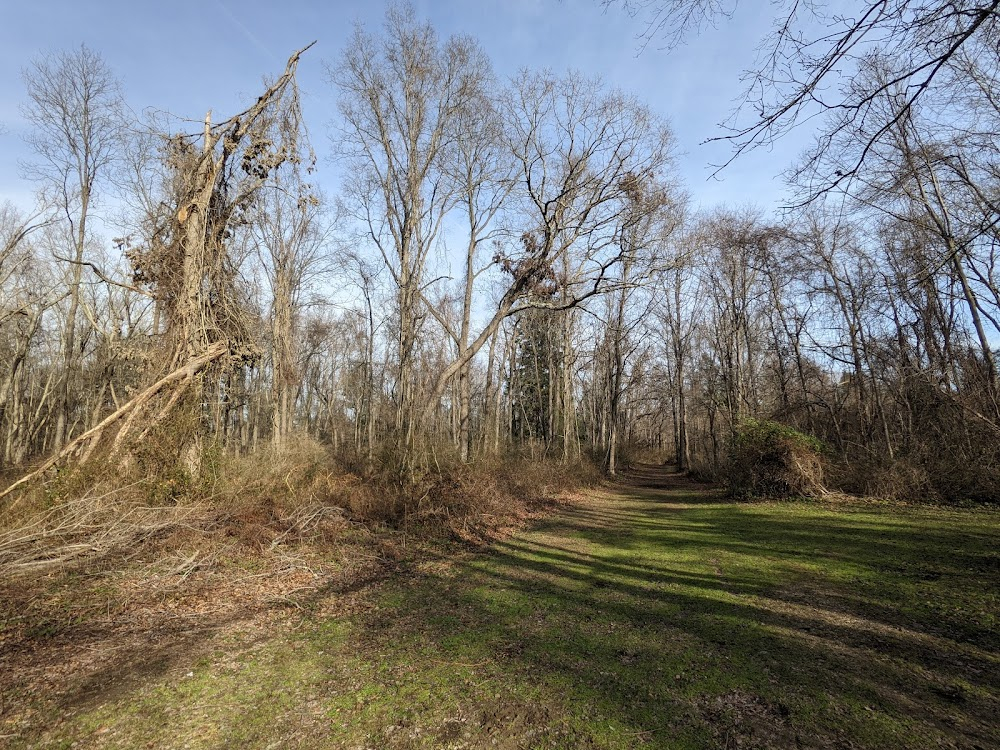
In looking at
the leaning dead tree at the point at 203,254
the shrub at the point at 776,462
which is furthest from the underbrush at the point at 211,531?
the shrub at the point at 776,462

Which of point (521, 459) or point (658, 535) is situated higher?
point (521, 459)

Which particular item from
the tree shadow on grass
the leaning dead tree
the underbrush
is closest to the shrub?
the tree shadow on grass

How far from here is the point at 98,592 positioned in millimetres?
5039

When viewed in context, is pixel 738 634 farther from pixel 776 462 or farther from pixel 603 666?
pixel 776 462

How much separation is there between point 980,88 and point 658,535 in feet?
36.4

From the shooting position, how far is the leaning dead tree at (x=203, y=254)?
8.38 metres

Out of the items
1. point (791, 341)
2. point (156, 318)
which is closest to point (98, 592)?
point (156, 318)

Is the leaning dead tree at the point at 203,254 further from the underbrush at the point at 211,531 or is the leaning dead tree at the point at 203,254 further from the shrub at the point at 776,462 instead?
the shrub at the point at 776,462

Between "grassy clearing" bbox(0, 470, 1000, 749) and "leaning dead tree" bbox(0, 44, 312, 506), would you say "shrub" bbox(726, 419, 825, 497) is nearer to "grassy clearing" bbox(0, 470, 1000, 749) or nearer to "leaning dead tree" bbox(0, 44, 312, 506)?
"grassy clearing" bbox(0, 470, 1000, 749)

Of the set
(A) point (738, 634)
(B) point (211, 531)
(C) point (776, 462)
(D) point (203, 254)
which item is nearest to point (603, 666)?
(A) point (738, 634)

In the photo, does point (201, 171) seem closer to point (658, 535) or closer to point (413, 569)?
point (413, 569)

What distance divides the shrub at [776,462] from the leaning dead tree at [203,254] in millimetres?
14761

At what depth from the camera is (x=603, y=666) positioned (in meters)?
3.81

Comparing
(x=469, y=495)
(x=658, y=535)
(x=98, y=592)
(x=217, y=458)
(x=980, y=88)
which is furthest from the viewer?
(x=469, y=495)
